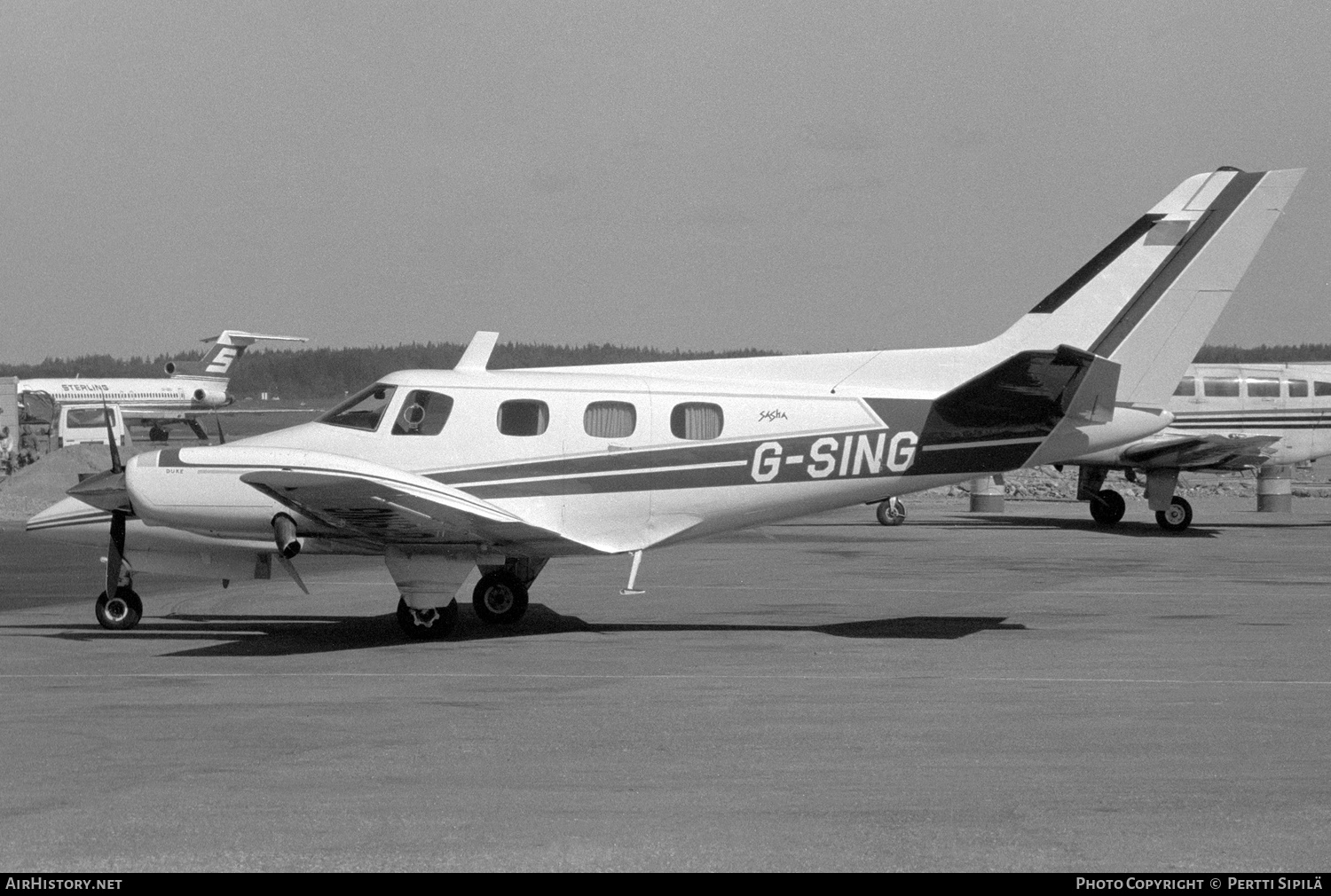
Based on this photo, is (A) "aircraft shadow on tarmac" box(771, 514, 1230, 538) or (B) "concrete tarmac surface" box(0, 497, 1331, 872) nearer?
(B) "concrete tarmac surface" box(0, 497, 1331, 872)

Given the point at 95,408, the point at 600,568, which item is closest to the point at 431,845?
the point at 600,568

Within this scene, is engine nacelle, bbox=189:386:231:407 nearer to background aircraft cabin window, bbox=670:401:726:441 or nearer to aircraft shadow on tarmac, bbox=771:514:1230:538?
aircraft shadow on tarmac, bbox=771:514:1230:538

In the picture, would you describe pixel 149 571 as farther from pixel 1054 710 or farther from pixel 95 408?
pixel 95 408

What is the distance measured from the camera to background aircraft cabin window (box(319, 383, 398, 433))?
44.2 ft

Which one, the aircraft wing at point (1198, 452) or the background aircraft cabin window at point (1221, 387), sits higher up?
the background aircraft cabin window at point (1221, 387)

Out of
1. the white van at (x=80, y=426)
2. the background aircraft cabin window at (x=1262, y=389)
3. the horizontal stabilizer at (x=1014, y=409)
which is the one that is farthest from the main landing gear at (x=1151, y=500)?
the white van at (x=80, y=426)

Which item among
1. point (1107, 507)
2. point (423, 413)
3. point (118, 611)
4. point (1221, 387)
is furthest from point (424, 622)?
point (1221, 387)

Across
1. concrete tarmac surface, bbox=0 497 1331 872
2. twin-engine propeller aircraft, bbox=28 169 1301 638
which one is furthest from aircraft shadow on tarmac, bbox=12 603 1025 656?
twin-engine propeller aircraft, bbox=28 169 1301 638

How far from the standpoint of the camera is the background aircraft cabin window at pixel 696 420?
1354 cm

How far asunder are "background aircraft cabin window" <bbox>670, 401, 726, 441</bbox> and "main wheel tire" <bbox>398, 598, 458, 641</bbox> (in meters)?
2.75

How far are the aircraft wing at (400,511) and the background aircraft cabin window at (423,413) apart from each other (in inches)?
26.1

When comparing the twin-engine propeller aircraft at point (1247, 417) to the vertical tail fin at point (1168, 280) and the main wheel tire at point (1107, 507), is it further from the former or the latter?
the vertical tail fin at point (1168, 280)

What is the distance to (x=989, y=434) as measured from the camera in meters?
13.4

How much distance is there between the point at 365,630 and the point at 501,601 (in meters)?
1.36
